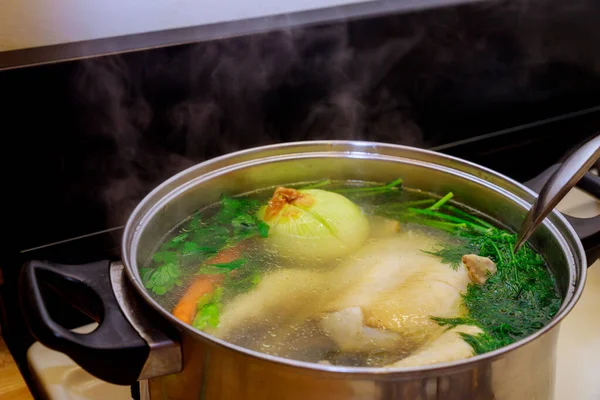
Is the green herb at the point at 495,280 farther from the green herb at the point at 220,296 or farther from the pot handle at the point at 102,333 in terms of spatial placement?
the pot handle at the point at 102,333

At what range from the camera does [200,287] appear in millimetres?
895

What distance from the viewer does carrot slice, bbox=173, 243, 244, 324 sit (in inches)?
33.0

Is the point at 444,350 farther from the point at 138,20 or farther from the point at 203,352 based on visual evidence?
the point at 138,20

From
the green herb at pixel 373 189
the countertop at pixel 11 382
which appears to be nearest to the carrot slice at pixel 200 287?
the green herb at pixel 373 189

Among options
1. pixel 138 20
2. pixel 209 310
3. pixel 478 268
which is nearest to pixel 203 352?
pixel 209 310

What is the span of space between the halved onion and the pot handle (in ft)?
1.05

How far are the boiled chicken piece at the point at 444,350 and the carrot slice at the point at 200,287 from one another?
28cm

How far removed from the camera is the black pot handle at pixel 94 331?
64 cm

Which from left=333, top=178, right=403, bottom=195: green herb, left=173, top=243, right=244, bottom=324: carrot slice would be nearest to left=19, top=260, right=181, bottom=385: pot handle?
left=173, top=243, right=244, bottom=324: carrot slice

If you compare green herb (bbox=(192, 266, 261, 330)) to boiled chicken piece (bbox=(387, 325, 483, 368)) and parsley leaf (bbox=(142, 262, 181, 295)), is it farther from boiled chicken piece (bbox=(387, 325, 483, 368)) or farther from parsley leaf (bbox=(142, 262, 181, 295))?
boiled chicken piece (bbox=(387, 325, 483, 368))

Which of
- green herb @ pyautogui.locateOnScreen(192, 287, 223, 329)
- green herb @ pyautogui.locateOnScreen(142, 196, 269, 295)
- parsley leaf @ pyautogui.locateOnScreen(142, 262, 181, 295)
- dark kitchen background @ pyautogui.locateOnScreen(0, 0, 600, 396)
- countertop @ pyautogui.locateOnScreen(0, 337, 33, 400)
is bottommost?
countertop @ pyautogui.locateOnScreen(0, 337, 33, 400)

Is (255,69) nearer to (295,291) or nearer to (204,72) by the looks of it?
(204,72)

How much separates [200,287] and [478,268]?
402 millimetres

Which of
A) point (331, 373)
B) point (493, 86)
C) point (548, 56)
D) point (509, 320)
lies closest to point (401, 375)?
point (331, 373)
